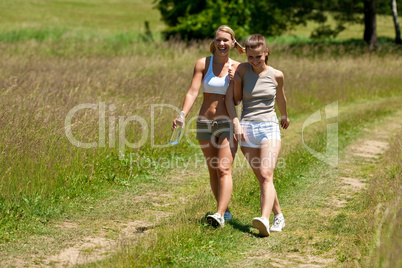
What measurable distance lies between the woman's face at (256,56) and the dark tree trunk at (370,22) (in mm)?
26407

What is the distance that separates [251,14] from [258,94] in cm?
2484

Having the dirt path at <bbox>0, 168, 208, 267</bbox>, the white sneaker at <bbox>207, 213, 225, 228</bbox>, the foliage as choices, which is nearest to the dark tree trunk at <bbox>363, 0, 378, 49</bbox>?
the foliage

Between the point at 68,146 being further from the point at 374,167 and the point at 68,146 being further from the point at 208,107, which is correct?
the point at 374,167

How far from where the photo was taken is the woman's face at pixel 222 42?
219 inches

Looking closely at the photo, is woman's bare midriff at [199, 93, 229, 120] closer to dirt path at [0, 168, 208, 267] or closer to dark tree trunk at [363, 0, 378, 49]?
dirt path at [0, 168, 208, 267]

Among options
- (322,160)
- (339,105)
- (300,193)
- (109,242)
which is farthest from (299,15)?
(109,242)

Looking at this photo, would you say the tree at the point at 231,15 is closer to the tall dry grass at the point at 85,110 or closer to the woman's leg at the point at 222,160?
the tall dry grass at the point at 85,110

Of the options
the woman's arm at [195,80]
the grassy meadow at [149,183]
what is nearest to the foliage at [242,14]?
the grassy meadow at [149,183]

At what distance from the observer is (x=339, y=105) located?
15.9 metres

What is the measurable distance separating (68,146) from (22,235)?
2.20 m

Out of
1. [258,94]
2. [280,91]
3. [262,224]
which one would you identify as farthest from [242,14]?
[262,224]

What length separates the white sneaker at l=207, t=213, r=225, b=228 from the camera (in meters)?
5.61

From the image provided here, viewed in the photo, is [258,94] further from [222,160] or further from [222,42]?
[222,160]

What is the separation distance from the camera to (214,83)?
567 cm
